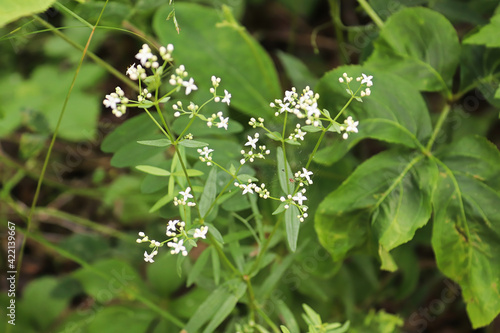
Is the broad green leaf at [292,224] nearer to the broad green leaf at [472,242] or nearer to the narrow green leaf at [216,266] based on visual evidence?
the narrow green leaf at [216,266]

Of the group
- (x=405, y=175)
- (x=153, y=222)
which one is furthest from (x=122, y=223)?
(x=405, y=175)

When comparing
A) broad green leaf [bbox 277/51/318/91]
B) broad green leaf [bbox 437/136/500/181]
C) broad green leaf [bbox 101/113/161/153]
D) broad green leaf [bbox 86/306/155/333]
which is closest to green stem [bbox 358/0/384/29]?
broad green leaf [bbox 277/51/318/91]

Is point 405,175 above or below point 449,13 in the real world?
below

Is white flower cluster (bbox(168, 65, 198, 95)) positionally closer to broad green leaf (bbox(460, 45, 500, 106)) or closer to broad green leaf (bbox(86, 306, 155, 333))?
broad green leaf (bbox(460, 45, 500, 106))

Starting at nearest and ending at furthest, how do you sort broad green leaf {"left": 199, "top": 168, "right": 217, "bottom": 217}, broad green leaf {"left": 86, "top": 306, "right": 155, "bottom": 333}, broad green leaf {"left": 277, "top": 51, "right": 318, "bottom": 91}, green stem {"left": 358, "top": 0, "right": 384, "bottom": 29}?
broad green leaf {"left": 199, "top": 168, "right": 217, "bottom": 217}
green stem {"left": 358, "top": 0, "right": 384, "bottom": 29}
broad green leaf {"left": 86, "top": 306, "right": 155, "bottom": 333}
broad green leaf {"left": 277, "top": 51, "right": 318, "bottom": 91}

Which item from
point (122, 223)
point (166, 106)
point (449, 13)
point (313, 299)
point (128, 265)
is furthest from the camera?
point (122, 223)

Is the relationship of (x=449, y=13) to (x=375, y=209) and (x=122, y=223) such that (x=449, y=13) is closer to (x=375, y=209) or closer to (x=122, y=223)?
(x=375, y=209)
